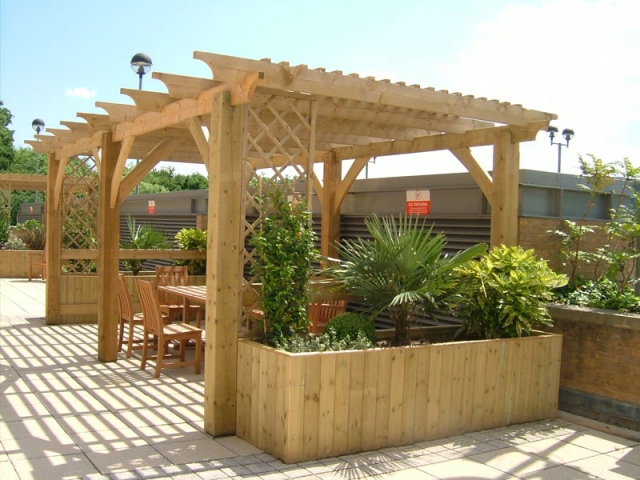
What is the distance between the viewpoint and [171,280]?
384 inches

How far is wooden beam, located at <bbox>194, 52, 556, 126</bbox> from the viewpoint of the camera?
4.88 metres

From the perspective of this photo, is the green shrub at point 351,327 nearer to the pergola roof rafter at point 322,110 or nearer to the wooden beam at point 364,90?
the pergola roof rafter at point 322,110

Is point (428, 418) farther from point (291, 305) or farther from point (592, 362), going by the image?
point (592, 362)

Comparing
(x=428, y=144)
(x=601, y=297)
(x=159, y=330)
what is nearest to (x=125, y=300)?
(x=159, y=330)

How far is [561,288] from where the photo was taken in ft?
22.1

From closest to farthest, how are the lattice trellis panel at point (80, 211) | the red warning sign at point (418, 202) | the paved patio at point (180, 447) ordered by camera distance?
1. the paved patio at point (180, 447)
2. the red warning sign at point (418, 202)
3. the lattice trellis panel at point (80, 211)

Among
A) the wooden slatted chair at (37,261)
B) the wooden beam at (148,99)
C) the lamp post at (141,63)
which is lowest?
the wooden slatted chair at (37,261)

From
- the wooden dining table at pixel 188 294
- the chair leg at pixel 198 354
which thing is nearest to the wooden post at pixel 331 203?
the wooden dining table at pixel 188 294

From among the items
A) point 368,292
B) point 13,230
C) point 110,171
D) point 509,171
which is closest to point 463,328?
point 368,292

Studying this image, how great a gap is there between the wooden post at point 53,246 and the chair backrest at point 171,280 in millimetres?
1629

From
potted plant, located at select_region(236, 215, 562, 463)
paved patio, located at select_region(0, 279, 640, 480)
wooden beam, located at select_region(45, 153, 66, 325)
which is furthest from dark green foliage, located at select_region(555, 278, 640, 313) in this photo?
wooden beam, located at select_region(45, 153, 66, 325)

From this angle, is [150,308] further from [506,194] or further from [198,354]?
[506,194]

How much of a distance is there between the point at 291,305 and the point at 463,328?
1.71 m

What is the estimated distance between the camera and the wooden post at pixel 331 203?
9328mm
